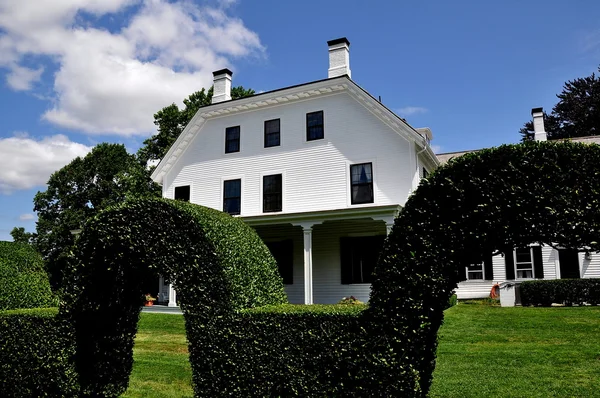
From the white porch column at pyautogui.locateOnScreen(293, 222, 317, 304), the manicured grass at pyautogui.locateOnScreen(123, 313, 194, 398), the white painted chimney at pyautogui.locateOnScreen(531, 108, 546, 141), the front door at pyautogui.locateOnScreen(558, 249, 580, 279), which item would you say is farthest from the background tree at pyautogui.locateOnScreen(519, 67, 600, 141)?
the manicured grass at pyautogui.locateOnScreen(123, 313, 194, 398)

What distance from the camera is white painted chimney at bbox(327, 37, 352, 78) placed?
1783 centimetres

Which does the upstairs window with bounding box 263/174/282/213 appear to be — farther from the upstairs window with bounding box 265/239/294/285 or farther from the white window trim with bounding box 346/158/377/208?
the white window trim with bounding box 346/158/377/208

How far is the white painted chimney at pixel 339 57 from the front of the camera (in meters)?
17.8

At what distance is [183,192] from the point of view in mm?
20094

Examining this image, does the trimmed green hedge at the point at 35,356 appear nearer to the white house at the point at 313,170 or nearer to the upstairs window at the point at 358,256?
the white house at the point at 313,170

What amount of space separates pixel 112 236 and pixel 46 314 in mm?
1893

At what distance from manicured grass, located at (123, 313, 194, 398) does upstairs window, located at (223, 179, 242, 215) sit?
6059 mm

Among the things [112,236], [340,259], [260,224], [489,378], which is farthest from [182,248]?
[340,259]

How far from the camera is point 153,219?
595 cm

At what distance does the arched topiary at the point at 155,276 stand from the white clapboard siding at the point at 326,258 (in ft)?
36.7

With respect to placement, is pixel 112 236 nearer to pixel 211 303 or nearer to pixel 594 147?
pixel 211 303

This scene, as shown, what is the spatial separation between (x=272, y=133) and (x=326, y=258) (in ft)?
18.0

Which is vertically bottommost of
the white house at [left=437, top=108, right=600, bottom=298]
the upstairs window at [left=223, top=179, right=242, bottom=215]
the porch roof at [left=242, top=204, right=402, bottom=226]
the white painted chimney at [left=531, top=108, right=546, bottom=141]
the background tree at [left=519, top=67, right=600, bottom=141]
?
the white house at [left=437, top=108, right=600, bottom=298]

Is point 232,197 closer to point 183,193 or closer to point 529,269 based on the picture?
point 183,193
